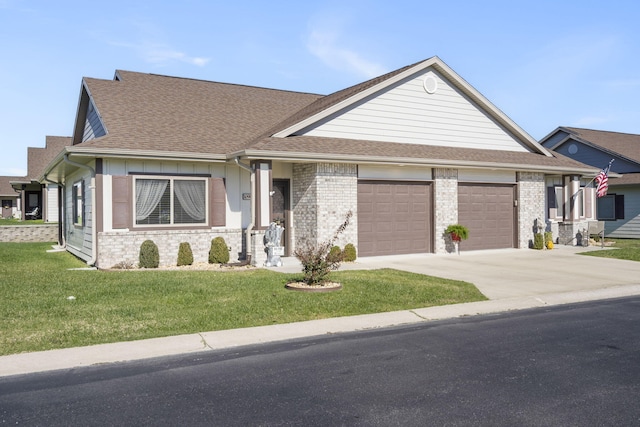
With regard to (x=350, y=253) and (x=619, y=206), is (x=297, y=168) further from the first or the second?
(x=619, y=206)

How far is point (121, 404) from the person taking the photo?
5207 millimetres

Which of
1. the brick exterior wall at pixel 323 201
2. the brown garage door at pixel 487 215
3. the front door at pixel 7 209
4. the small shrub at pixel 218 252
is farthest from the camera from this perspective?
the front door at pixel 7 209

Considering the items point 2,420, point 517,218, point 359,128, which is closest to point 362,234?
point 359,128

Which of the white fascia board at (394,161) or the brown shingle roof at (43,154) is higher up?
the brown shingle roof at (43,154)

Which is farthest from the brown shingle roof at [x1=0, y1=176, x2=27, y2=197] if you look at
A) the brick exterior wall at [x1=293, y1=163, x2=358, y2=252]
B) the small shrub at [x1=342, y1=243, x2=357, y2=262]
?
the small shrub at [x1=342, y1=243, x2=357, y2=262]

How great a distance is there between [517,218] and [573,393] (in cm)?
1631

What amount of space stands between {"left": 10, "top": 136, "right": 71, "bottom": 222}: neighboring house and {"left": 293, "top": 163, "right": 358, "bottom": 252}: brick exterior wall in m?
29.3

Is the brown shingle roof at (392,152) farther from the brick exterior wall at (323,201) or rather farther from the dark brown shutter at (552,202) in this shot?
the dark brown shutter at (552,202)

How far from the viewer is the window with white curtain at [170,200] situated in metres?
15.7

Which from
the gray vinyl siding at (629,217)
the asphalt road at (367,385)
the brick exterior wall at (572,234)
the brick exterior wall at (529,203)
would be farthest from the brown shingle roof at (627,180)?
the asphalt road at (367,385)

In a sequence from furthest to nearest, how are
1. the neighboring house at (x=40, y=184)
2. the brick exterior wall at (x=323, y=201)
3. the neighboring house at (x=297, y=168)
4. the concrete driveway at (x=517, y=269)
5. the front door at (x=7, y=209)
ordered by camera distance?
the front door at (x=7, y=209)
the neighboring house at (x=40, y=184)
the brick exterior wall at (x=323, y=201)
the neighboring house at (x=297, y=168)
the concrete driveway at (x=517, y=269)

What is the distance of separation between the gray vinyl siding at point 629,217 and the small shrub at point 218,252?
2254 cm

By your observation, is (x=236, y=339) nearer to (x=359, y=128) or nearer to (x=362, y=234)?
(x=362, y=234)

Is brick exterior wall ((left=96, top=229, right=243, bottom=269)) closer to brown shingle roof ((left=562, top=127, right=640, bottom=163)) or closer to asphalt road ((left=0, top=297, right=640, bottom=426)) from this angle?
asphalt road ((left=0, top=297, right=640, bottom=426))
